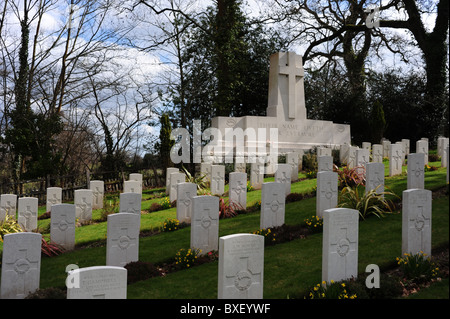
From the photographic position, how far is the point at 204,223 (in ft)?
25.4

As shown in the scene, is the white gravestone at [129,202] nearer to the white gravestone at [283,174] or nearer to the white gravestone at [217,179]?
the white gravestone at [283,174]

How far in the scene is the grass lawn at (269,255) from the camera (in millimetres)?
5773

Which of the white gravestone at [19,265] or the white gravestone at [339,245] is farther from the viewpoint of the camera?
the white gravestone at [19,265]

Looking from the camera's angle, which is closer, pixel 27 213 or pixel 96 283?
pixel 96 283

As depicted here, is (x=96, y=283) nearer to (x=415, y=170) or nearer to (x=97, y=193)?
(x=415, y=170)

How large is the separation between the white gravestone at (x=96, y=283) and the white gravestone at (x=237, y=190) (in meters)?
6.57

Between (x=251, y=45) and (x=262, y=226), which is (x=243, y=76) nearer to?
(x=251, y=45)

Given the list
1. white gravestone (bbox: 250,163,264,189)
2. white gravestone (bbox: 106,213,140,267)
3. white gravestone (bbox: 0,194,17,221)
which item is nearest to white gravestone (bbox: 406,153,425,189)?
white gravestone (bbox: 250,163,264,189)

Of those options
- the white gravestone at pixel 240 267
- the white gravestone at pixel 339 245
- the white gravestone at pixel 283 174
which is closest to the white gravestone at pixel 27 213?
the white gravestone at pixel 283 174

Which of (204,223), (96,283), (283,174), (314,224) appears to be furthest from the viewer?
(283,174)

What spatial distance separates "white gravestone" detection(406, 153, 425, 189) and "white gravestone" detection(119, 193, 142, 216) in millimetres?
6445

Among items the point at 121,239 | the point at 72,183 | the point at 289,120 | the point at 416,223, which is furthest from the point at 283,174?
the point at 72,183

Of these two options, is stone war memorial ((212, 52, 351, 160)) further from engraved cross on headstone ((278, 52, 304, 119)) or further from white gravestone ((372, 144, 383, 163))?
white gravestone ((372, 144, 383, 163))

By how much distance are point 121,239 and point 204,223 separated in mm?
1569
